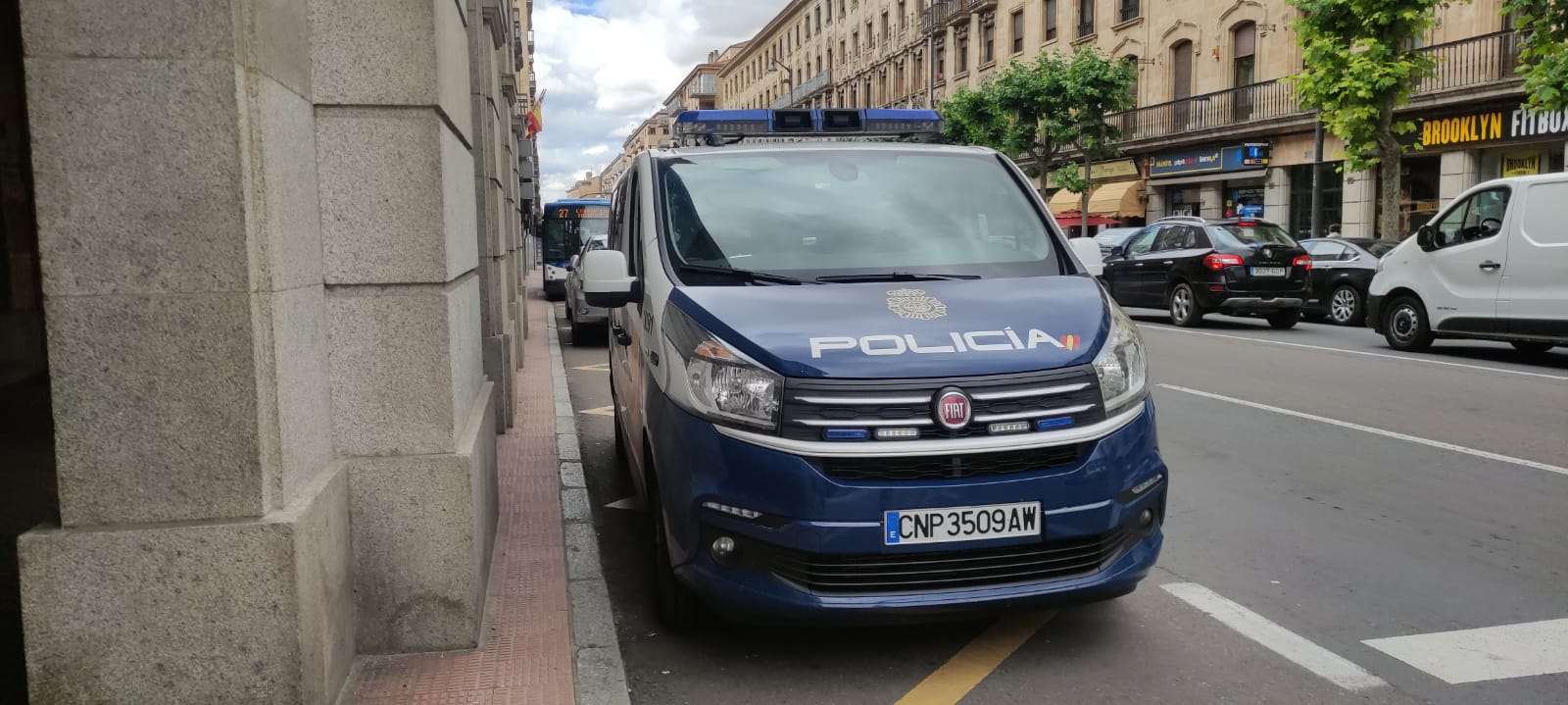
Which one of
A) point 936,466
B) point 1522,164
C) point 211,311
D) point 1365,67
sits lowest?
point 936,466

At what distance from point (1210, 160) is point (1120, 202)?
4016mm

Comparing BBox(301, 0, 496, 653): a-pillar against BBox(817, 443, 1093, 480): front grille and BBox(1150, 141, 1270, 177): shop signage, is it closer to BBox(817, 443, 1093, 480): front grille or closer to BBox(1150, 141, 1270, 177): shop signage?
BBox(817, 443, 1093, 480): front grille

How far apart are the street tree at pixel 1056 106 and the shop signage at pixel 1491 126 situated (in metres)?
11.2

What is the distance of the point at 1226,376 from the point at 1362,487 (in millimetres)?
4882

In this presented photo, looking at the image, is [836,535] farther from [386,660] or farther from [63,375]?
[63,375]

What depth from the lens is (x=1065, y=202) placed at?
139 ft

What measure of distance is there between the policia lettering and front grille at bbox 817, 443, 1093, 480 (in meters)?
0.34

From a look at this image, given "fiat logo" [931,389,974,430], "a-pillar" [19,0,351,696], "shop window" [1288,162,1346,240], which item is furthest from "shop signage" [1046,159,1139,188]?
"a-pillar" [19,0,351,696]

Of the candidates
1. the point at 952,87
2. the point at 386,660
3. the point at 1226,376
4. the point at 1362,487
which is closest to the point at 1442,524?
the point at 1362,487

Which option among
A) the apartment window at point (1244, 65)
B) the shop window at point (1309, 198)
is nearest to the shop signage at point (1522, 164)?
the shop window at point (1309, 198)

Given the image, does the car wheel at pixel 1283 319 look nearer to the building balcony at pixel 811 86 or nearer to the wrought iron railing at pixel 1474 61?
the wrought iron railing at pixel 1474 61

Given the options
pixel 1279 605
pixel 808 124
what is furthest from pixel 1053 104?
pixel 1279 605

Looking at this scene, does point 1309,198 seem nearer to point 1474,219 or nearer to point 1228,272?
point 1228,272

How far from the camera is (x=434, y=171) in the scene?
151 inches
